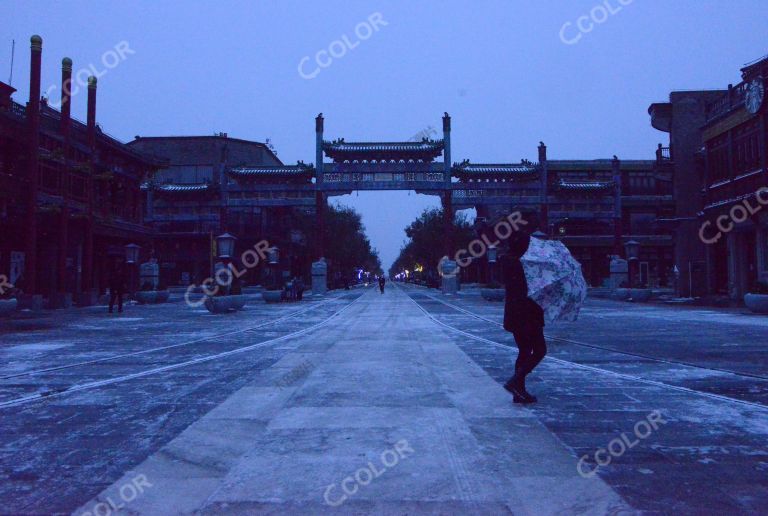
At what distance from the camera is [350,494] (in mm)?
3266

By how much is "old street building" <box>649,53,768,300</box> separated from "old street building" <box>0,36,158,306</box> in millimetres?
26896

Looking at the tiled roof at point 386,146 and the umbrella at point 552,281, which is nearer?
the umbrella at point 552,281

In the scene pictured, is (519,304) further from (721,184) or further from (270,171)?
(270,171)

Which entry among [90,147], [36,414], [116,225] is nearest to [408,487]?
[36,414]

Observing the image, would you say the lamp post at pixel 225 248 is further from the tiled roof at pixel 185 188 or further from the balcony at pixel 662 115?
the tiled roof at pixel 185 188

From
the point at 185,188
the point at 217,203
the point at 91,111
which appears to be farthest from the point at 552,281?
the point at 185,188

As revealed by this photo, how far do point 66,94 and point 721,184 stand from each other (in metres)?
31.1

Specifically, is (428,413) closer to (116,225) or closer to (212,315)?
(212,315)

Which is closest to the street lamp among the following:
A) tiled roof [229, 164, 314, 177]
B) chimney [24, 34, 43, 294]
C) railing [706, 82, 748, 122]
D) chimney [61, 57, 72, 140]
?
chimney [24, 34, 43, 294]

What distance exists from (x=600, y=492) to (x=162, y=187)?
5314 centimetres

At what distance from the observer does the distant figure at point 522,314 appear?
5.29 m

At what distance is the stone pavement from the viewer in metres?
3.13

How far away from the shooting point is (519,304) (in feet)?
17.4

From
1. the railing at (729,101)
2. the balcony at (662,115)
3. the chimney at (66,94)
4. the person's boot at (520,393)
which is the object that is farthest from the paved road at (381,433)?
the balcony at (662,115)
